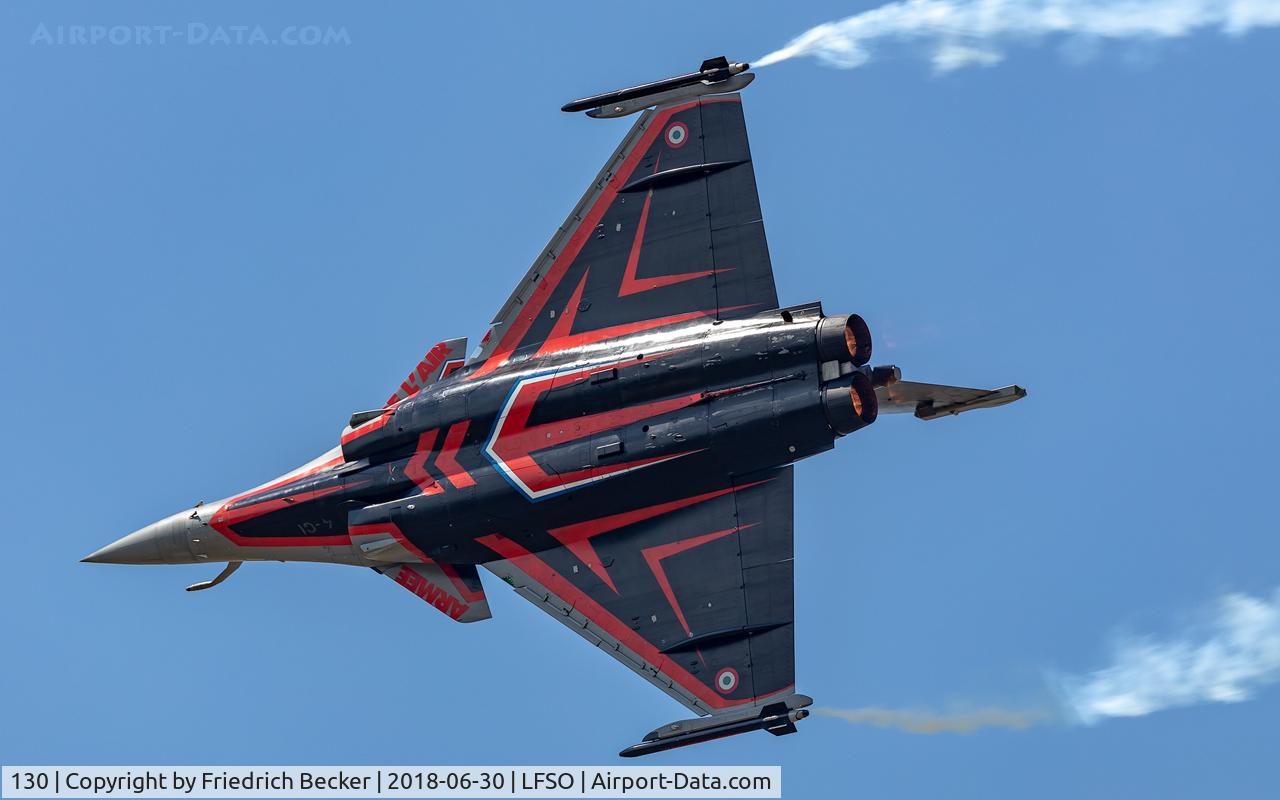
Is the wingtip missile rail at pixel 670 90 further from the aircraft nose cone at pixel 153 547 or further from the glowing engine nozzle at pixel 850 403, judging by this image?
the aircraft nose cone at pixel 153 547

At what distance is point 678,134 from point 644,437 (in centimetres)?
464

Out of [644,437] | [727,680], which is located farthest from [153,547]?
[727,680]

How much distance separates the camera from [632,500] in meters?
34.0

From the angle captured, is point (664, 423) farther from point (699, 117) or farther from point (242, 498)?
point (242, 498)

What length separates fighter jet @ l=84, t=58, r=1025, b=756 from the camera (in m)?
32.9

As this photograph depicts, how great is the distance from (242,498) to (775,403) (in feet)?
29.5

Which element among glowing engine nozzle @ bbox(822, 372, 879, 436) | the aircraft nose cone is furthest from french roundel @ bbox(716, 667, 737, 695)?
the aircraft nose cone

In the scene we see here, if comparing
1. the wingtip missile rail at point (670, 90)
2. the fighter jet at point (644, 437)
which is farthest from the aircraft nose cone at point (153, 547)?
the wingtip missile rail at point (670, 90)

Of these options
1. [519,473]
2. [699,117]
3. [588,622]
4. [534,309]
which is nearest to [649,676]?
[588,622]

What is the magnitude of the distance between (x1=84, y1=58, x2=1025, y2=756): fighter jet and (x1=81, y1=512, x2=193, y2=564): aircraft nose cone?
1.44 meters

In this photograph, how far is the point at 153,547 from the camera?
3725 cm

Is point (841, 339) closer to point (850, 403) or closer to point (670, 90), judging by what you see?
point (850, 403)

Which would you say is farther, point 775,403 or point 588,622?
point 588,622

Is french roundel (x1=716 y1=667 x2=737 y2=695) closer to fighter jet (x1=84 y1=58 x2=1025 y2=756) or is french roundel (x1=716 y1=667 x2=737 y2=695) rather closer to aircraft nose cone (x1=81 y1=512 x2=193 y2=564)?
fighter jet (x1=84 y1=58 x2=1025 y2=756)
